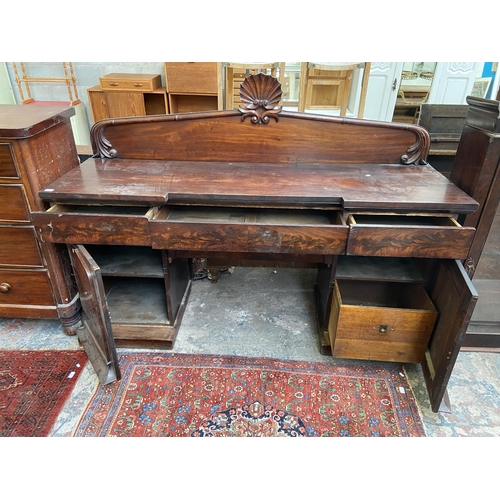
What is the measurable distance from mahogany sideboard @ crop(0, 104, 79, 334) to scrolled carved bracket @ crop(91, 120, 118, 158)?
10 cm

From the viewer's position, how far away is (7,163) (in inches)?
53.2

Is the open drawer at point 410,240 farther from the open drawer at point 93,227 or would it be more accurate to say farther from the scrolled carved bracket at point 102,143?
the scrolled carved bracket at point 102,143

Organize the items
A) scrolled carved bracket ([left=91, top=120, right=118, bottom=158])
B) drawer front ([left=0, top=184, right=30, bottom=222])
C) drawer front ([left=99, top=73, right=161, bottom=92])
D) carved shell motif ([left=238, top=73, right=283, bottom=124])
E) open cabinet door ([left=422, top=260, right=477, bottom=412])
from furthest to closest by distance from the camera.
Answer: drawer front ([left=99, top=73, right=161, bottom=92]), scrolled carved bracket ([left=91, top=120, right=118, bottom=158]), carved shell motif ([left=238, top=73, right=283, bottom=124]), drawer front ([left=0, top=184, right=30, bottom=222]), open cabinet door ([left=422, top=260, right=477, bottom=412])

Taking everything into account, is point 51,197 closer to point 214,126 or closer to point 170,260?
point 170,260

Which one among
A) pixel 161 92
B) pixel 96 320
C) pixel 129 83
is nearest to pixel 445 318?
pixel 96 320

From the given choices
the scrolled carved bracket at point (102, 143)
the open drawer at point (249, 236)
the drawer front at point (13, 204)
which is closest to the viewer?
the open drawer at point (249, 236)

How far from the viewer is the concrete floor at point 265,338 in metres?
1.37

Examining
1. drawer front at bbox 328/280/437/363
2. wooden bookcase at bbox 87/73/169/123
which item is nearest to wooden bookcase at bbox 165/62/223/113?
wooden bookcase at bbox 87/73/169/123

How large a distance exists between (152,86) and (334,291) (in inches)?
89.9

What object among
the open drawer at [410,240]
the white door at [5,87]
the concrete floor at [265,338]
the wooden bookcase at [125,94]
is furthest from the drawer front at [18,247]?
the white door at [5,87]

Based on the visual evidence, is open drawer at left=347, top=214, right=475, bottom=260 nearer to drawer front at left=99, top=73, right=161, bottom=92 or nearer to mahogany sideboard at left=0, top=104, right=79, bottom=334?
mahogany sideboard at left=0, top=104, right=79, bottom=334

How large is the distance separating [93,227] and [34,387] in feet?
2.31

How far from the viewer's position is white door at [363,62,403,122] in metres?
3.41

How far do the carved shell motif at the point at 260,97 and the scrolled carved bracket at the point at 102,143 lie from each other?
62 cm
